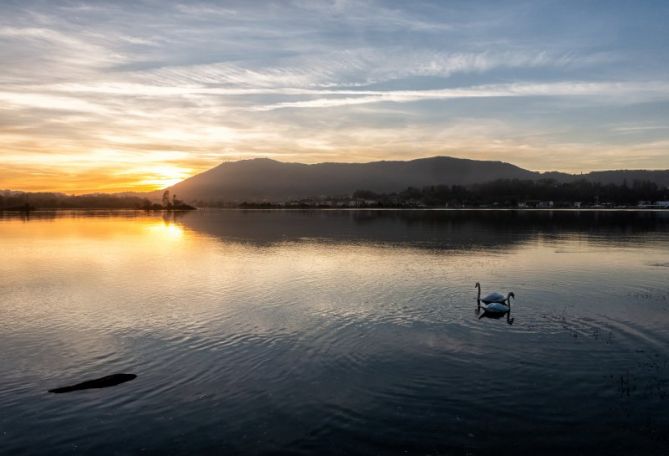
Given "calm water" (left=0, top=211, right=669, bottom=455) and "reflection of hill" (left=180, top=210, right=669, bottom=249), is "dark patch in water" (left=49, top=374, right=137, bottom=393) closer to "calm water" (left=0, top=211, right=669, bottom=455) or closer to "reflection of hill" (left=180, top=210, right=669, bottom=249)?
"calm water" (left=0, top=211, right=669, bottom=455)

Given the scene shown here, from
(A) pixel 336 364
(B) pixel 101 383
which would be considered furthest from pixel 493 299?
(B) pixel 101 383

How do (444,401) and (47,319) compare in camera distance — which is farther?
(47,319)

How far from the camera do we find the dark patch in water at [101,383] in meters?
18.7

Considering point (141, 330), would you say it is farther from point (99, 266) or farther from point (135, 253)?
point (135, 253)

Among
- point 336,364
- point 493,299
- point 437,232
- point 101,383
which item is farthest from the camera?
point 437,232

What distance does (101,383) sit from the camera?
19203 mm

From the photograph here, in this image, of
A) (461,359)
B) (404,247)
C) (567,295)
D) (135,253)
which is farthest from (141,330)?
(404,247)

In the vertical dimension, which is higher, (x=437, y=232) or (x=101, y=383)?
(x=437, y=232)

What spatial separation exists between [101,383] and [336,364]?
1000 centimetres

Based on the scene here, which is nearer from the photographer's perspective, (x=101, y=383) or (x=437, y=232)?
(x=101, y=383)

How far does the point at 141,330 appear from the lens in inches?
1070

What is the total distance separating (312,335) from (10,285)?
3134 centimetres

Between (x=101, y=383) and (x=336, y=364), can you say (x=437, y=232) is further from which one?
(x=101, y=383)

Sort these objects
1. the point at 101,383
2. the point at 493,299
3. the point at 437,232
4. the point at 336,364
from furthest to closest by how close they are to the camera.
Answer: the point at 437,232 < the point at 493,299 < the point at 336,364 < the point at 101,383
